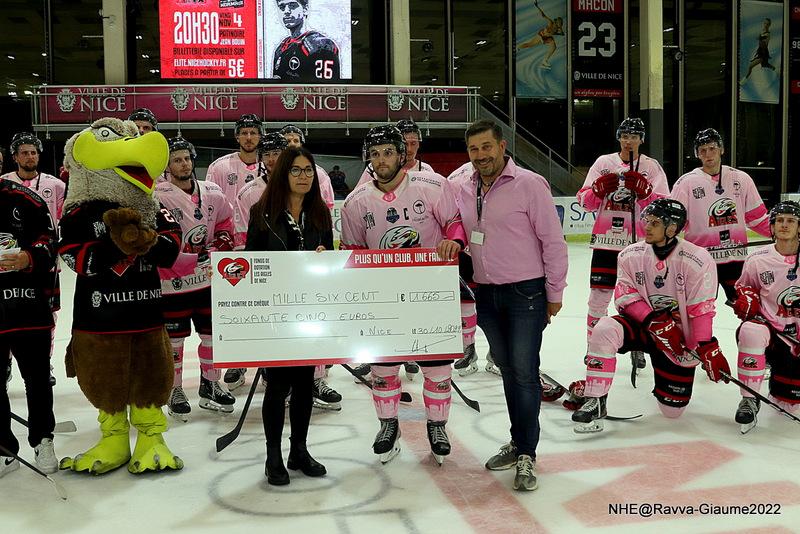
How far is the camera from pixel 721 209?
4.77m

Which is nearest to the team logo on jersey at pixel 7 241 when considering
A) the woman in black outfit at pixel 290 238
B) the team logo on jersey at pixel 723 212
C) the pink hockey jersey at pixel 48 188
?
the woman in black outfit at pixel 290 238

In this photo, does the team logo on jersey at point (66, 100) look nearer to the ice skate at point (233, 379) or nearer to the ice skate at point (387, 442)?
the ice skate at point (233, 379)

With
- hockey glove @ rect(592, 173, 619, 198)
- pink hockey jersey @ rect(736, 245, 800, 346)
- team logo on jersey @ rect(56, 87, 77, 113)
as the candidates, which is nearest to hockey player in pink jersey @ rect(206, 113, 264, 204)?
hockey glove @ rect(592, 173, 619, 198)

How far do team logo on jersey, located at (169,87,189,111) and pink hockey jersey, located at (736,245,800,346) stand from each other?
10.6 m

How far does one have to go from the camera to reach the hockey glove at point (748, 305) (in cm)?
384

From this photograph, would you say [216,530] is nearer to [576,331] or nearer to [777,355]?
[777,355]

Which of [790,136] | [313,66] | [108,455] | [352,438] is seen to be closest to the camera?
[108,455]

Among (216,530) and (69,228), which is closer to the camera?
(216,530)

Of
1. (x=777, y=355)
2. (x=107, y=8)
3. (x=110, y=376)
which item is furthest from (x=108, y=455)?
(x=107, y=8)

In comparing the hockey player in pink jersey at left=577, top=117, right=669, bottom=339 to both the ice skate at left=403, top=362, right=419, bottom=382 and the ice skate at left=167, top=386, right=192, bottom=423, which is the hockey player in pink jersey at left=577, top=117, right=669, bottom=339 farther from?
the ice skate at left=167, top=386, right=192, bottom=423

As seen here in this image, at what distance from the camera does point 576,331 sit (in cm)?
616

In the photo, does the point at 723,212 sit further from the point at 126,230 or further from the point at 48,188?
the point at 48,188

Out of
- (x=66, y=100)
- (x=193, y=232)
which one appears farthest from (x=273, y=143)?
(x=66, y=100)

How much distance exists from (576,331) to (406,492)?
3539mm
